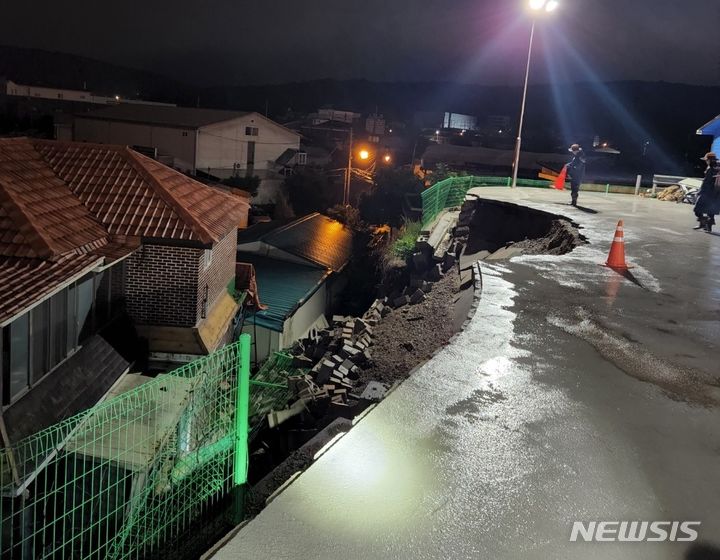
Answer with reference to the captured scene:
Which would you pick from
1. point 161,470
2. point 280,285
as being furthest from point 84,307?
point 280,285

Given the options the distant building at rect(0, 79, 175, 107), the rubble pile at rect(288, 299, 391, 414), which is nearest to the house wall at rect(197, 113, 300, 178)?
the distant building at rect(0, 79, 175, 107)

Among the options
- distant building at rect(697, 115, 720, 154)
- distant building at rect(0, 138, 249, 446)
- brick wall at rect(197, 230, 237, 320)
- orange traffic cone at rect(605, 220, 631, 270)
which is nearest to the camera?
distant building at rect(0, 138, 249, 446)

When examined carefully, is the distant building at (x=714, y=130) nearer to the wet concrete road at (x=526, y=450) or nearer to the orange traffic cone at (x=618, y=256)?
the orange traffic cone at (x=618, y=256)

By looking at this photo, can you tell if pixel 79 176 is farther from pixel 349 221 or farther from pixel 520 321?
pixel 349 221

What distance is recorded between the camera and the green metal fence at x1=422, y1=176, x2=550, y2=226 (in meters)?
21.5

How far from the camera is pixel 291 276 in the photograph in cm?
2183

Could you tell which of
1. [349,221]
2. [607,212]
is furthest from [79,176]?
A: [349,221]

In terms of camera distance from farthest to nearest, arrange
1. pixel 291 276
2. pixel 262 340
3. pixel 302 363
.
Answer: pixel 291 276, pixel 262 340, pixel 302 363

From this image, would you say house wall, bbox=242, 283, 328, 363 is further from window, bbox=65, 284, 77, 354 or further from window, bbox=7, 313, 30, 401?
window, bbox=7, 313, 30, 401

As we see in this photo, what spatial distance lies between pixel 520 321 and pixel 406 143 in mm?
62371

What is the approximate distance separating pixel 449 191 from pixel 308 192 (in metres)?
21.6

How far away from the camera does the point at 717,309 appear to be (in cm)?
812

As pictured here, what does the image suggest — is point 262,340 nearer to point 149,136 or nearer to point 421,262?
point 421,262

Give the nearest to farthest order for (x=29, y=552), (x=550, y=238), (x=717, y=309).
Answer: (x=29, y=552) < (x=717, y=309) < (x=550, y=238)
